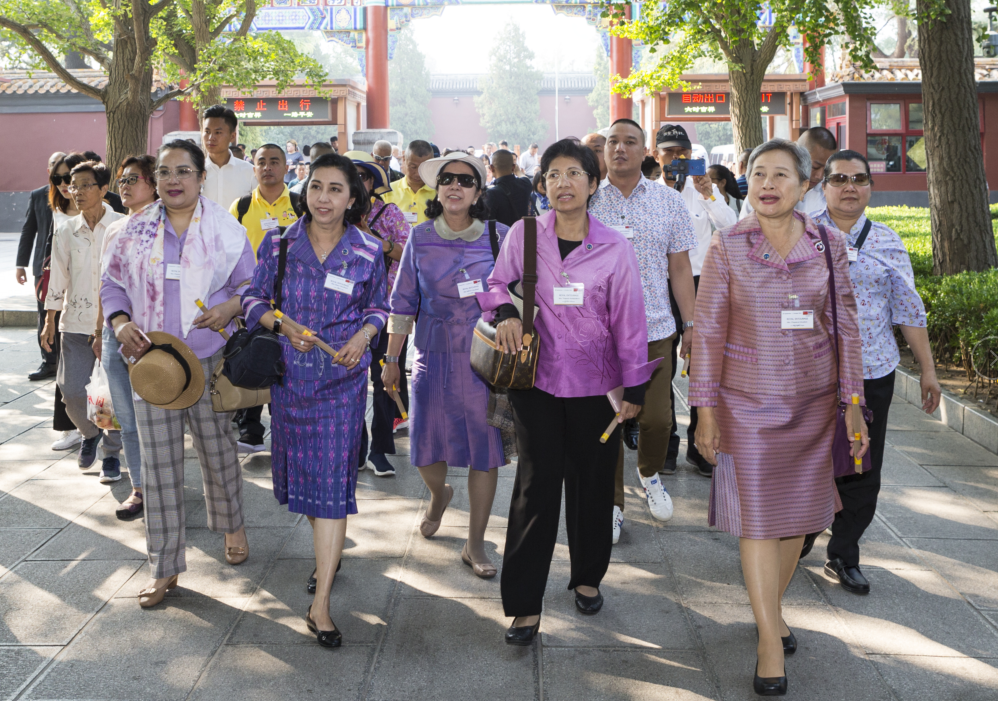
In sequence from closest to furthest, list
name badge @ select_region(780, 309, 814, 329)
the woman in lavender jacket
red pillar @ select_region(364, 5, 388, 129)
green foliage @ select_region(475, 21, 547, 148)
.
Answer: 1. name badge @ select_region(780, 309, 814, 329)
2. the woman in lavender jacket
3. red pillar @ select_region(364, 5, 388, 129)
4. green foliage @ select_region(475, 21, 547, 148)

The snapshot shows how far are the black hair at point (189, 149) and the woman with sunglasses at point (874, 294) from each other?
270cm

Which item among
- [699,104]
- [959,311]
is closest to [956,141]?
[959,311]

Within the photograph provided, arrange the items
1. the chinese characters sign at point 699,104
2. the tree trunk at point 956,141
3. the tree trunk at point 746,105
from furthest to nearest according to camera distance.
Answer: the chinese characters sign at point 699,104 → the tree trunk at point 746,105 → the tree trunk at point 956,141

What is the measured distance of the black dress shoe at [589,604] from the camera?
13.4 feet

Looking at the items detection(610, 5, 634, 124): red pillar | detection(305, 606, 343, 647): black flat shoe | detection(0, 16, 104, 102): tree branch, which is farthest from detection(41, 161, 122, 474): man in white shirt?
detection(610, 5, 634, 124): red pillar

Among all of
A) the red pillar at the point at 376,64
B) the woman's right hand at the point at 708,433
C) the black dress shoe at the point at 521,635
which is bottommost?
the black dress shoe at the point at 521,635

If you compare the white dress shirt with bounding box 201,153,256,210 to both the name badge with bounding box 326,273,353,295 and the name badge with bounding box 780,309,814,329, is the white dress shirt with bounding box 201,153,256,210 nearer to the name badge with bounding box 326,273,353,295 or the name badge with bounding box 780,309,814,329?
the name badge with bounding box 326,273,353,295

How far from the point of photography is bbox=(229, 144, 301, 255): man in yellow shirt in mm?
6316

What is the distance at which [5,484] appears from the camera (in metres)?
5.90

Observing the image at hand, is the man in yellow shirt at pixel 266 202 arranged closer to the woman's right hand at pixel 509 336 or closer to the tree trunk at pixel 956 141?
the woman's right hand at pixel 509 336

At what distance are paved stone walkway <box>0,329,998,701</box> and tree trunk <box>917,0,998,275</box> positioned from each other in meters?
4.34

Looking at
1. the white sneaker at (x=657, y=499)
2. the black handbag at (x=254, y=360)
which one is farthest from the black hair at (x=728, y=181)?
the black handbag at (x=254, y=360)

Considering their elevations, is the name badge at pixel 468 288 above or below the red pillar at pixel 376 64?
below

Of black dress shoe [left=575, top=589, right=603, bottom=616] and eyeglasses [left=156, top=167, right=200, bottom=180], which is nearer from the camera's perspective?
black dress shoe [left=575, top=589, right=603, bottom=616]
